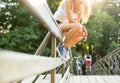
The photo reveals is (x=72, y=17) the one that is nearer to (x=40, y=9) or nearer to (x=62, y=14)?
(x=62, y=14)

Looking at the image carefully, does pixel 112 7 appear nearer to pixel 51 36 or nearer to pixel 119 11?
pixel 119 11

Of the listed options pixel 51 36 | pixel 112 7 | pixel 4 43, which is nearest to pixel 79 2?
pixel 51 36

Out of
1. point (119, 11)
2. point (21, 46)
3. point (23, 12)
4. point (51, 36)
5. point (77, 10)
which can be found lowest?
point (51, 36)

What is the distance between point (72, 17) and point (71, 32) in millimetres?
154

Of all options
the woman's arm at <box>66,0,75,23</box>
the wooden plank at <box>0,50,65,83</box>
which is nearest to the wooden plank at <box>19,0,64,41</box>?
the wooden plank at <box>0,50,65,83</box>

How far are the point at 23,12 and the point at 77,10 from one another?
17.6 m

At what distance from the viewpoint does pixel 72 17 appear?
3082 mm

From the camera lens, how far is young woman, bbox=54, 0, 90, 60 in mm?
3080

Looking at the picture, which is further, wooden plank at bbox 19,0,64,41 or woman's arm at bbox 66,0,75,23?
woman's arm at bbox 66,0,75,23

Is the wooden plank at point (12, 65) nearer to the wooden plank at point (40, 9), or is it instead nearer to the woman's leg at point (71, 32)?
the wooden plank at point (40, 9)

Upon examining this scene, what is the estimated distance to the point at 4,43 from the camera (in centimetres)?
1923

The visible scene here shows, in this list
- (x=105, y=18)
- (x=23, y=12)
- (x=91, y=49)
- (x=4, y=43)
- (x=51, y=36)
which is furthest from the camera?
(x=91, y=49)

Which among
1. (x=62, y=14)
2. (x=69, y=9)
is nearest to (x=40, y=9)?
(x=69, y=9)

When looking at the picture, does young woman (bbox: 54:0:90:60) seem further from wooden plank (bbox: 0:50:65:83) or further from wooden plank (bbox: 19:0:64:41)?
wooden plank (bbox: 0:50:65:83)
